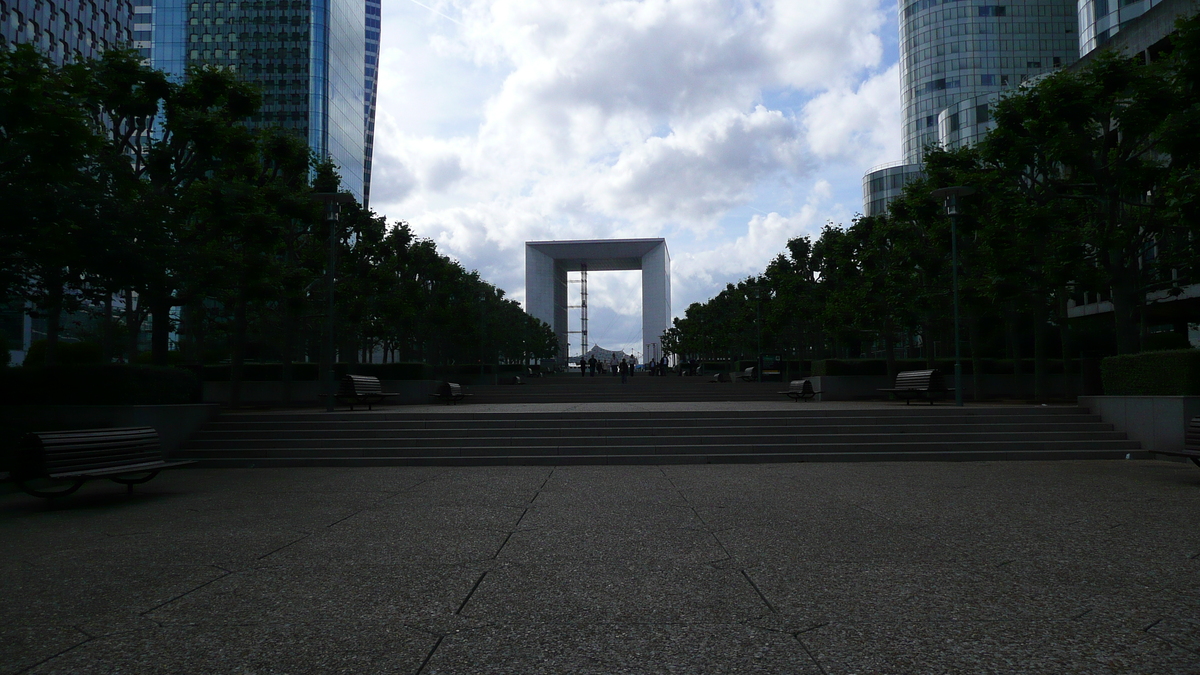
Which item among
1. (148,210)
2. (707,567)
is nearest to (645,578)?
(707,567)

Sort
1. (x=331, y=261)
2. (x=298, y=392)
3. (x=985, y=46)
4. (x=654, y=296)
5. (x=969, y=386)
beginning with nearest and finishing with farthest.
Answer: (x=331, y=261)
(x=298, y=392)
(x=969, y=386)
(x=985, y=46)
(x=654, y=296)

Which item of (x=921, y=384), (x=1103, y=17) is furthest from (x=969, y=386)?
(x=1103, y=17)

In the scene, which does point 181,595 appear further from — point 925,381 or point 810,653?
point 925,381

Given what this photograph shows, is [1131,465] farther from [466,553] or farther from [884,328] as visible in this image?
[884,328]

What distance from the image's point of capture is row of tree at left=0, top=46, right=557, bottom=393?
44.3 ft

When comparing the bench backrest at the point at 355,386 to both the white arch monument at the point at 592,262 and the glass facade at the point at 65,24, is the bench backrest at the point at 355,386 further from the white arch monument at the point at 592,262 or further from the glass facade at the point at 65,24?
the white arch monument at the point at 592,262

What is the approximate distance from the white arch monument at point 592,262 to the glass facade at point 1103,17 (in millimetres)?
95402

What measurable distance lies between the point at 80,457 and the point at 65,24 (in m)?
68.4

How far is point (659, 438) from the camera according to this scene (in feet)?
52.5

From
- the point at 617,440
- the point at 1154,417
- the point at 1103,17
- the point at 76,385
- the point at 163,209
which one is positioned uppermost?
the point at 1103,17

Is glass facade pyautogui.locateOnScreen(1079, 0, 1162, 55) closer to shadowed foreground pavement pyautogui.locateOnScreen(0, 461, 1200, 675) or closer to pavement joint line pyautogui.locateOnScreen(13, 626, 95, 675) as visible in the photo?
shadowed foreground pavement pyautogui.locateOnScreen(0, 461, 1200, 675)

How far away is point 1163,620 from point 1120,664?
37.5 inches

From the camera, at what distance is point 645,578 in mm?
5871

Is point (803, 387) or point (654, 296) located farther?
point (654, 296)
